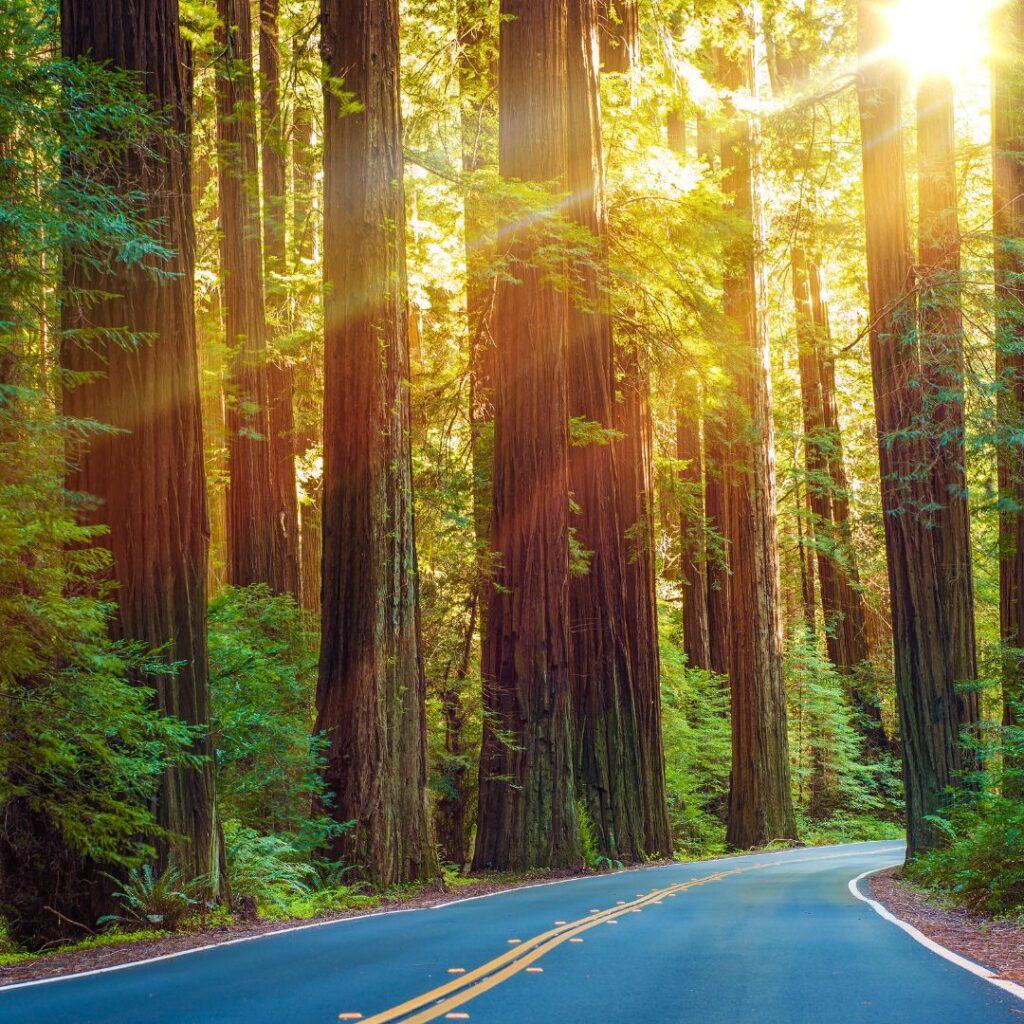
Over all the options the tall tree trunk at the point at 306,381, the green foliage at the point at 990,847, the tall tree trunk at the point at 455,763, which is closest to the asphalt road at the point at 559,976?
the green foliage at the point at 990,847

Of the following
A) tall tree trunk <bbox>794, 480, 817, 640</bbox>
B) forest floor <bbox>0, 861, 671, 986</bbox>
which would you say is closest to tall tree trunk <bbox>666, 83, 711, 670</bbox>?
tall tree trunk <bbox>794, 480, 817, 640</bbox>

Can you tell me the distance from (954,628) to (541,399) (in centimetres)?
646

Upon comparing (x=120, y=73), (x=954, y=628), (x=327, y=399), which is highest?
(x=120, y=73)

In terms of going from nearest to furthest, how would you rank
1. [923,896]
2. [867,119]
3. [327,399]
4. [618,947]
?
[618,947], [923,896], [327,399], [867,119]

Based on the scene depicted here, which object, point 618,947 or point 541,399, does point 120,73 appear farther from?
point 541,399

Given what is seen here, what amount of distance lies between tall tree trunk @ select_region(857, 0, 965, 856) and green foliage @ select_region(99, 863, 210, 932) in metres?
9.35

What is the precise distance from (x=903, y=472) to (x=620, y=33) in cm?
1064

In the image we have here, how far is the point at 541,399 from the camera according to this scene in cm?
1800

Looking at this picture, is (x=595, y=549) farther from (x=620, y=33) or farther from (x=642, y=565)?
(x=620, y=33)

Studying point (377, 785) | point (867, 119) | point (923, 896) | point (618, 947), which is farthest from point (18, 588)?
point (867, 119)

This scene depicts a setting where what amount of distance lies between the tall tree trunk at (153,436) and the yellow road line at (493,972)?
11.2ft

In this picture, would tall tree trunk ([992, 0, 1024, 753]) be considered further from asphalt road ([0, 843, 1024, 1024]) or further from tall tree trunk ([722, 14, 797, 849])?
tall tree trunk ([722, 14, 797, 849])

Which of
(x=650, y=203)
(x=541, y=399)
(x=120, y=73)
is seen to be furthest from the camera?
(x=650, y=203)

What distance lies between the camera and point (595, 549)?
1966 cm
